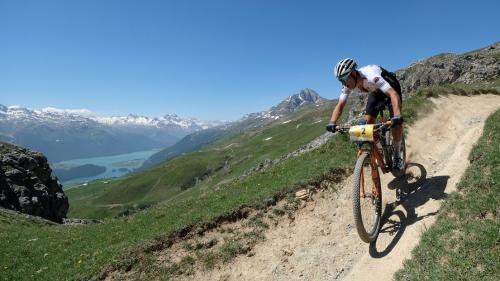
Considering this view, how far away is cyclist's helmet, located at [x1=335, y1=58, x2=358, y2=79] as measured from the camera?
11.4 m

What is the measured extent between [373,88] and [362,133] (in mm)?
2051

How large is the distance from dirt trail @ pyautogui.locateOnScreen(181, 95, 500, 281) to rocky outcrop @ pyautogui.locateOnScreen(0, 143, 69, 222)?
1368 inches

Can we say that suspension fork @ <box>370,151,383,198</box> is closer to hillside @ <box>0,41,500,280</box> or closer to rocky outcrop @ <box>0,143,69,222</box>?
hillside @ <box>0,41,500,280</box>

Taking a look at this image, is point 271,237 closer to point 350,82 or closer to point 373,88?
point 350,82

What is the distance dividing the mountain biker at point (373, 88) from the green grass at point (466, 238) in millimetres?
2664

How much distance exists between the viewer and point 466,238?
8.44 m

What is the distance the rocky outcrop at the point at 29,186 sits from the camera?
40344 millimetres

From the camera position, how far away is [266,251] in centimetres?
1280

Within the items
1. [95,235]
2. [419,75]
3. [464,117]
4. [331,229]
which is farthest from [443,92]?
[419,75]

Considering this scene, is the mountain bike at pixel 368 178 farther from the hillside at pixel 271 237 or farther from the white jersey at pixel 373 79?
the white jersey at pixel 373 79

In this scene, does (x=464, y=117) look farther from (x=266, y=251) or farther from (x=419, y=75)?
(x=419, y=75)

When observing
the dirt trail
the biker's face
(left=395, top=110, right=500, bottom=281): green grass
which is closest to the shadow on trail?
the dirt trail

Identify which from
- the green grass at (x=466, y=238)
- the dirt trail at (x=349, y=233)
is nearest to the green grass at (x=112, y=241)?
the dirt trail at (x=349, y=233)

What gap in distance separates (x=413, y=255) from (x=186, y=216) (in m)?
9.94
